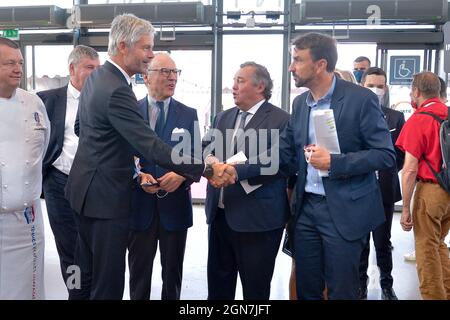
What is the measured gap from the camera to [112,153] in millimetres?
1763

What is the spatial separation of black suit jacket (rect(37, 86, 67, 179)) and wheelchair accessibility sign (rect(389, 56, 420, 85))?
14.4 feet

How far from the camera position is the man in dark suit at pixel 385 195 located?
2.96m

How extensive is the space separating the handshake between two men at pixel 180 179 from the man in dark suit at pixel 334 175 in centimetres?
33

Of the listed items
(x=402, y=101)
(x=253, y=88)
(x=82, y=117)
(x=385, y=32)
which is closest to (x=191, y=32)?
(x=385, y=32)

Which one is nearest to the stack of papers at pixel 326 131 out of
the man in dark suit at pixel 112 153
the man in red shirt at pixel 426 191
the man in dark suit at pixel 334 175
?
the man in dark suit at pixel 334 175

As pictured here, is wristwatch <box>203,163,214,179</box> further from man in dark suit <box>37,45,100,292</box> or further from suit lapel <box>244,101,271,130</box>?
man in dark suit <box>37,45,100,292</box>

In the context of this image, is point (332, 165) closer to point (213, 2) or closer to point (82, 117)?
point (82, 117)

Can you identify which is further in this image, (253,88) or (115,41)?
(253,88)

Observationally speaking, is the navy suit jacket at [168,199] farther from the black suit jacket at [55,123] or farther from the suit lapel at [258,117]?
the black suit jacket at [55,123]

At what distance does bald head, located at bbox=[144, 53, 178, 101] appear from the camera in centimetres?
Result: 229

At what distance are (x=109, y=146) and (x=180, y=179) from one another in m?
0.49

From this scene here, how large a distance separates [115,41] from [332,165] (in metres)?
1.04

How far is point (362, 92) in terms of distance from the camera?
1795 millimetres

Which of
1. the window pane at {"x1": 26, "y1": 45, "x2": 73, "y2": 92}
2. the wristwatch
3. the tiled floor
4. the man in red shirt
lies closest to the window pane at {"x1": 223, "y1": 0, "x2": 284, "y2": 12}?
the window pane at {"x1": 26, "y1": 45, "x2": 73, "y2": 92}
